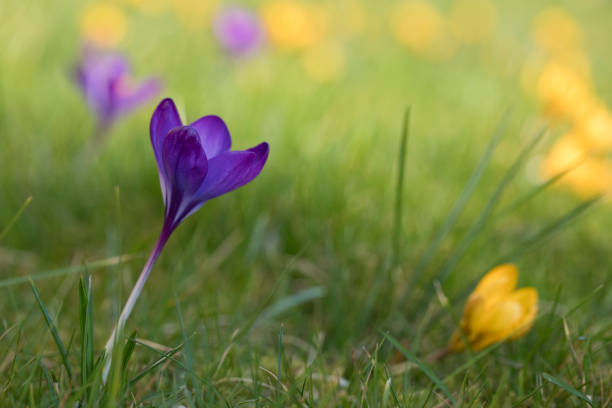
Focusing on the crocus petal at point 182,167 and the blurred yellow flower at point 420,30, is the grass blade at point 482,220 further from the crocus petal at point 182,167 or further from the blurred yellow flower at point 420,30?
the blurred yellow flower at point 420,30

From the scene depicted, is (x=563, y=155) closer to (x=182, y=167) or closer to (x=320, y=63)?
(x=320, y=63)

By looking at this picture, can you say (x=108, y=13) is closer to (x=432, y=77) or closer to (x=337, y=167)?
(x=337, y=167)

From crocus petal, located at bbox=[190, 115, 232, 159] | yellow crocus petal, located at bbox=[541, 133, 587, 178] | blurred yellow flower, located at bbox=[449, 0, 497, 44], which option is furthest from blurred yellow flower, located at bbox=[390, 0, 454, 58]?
crocus petal, located at bbox=[190, 115, 232, 159]

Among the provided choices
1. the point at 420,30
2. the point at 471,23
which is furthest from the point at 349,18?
the point at 471,23

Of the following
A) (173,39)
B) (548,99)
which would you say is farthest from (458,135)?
(173,39)

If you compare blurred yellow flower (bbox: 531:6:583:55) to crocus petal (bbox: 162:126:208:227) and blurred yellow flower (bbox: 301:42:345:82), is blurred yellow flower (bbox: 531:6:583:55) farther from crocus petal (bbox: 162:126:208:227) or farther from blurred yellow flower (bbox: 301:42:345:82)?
crocus petal (bbox: 162:126:208:227)

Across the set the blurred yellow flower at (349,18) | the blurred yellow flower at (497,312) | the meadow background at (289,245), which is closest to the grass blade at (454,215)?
the meadow background at (289,245)
